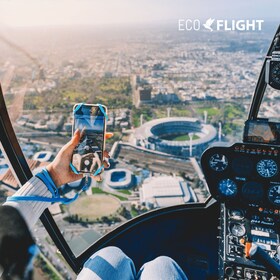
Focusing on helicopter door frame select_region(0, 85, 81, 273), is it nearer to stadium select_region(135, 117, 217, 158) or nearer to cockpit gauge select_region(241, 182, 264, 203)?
cockpit gauge select_region(241, 182, 264, 203)

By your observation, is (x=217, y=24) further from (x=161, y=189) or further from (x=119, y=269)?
(x=161, y=189)

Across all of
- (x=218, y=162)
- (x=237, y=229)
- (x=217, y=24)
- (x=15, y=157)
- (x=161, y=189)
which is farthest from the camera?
(x=161, y=189)

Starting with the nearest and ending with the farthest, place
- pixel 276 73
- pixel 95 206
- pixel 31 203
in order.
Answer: pixel 31 203 → pixel 276 73 → pixel 95 206

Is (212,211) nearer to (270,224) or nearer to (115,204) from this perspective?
Result: (270,224)

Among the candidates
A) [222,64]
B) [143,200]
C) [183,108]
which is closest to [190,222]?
[143,200]

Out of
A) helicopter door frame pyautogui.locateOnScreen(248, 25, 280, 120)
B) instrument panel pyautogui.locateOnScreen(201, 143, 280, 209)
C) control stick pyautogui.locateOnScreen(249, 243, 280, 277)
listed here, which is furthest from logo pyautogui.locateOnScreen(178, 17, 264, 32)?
control stick pyautogui.locateOnScreen(249, 243, 280, 277)

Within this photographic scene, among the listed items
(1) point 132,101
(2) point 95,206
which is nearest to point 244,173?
(1) point 132,101

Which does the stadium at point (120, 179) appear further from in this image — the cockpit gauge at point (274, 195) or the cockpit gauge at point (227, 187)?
the cockpit gauge at point (274, 195)
